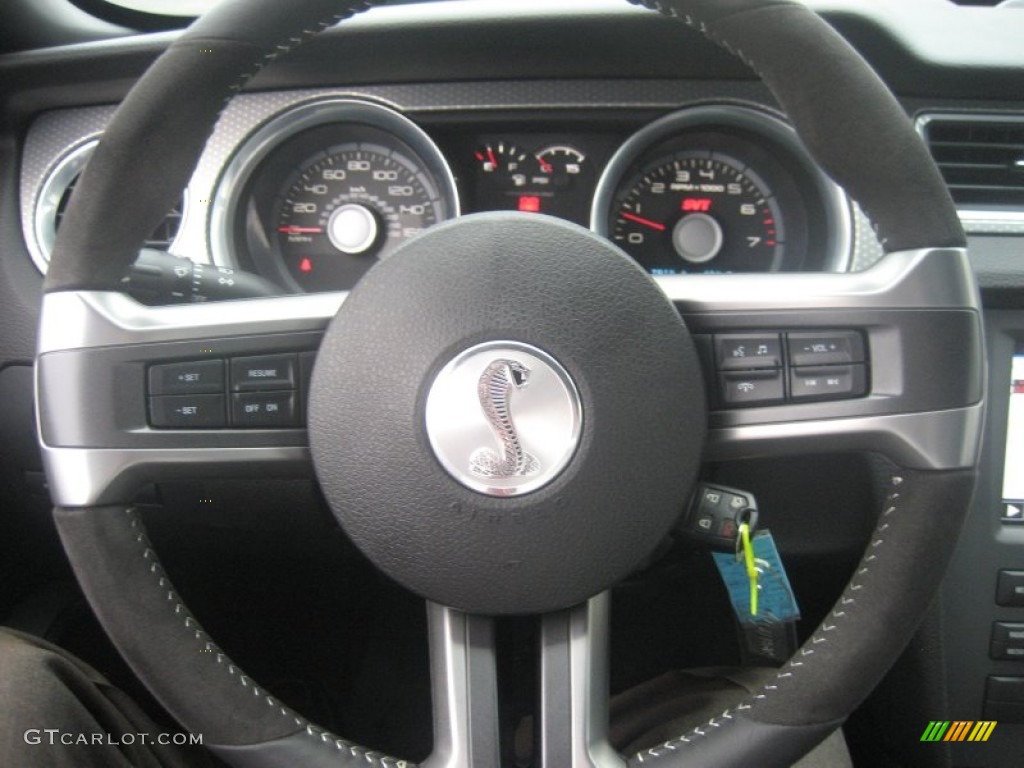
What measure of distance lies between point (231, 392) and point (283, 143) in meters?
0.63

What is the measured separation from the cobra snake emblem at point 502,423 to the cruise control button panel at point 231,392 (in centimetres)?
16

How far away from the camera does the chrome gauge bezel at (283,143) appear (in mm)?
1251

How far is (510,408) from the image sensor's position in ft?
2.27

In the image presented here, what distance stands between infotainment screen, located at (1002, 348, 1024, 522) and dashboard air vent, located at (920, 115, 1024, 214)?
194 millimetres

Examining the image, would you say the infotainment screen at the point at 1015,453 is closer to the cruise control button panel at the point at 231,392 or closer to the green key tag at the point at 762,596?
the green key tag at the point at 762,596

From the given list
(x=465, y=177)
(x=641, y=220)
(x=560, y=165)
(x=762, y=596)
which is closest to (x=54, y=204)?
(x=465, y=177)

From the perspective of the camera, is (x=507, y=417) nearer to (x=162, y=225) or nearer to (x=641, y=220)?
(x=641, y=220)

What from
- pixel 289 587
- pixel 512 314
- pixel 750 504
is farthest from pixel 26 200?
pixel 750 504

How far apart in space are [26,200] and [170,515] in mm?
458

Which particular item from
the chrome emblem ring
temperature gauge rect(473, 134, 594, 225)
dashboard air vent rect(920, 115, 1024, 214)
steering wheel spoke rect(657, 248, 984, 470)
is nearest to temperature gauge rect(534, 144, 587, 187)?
temperature gauge rect(473, 134, 594, 225)

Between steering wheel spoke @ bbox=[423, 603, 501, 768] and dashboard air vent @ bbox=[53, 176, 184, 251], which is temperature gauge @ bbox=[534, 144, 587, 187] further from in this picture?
steering wheel spoke @ bbox=[423, 603, 501, 768]

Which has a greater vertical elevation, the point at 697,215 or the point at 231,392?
the point at 697,215

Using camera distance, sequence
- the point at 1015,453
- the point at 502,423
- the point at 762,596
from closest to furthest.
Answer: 1. the point at 502,423
2. the point at 762,596
3. the point at 1015,453

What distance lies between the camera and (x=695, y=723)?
1.02 metres
